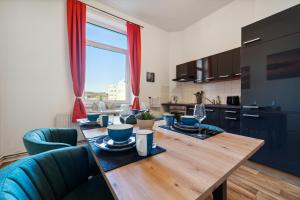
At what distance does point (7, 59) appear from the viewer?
2.09m

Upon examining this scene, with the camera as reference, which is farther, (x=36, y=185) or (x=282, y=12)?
(x=282, y=12)

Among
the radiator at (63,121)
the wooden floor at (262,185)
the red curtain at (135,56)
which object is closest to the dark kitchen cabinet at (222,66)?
the red curtain at (135,56)

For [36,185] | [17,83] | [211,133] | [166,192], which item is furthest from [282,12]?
[17,83]

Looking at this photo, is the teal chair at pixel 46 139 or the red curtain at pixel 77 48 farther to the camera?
the red curtain at pixel 77 48

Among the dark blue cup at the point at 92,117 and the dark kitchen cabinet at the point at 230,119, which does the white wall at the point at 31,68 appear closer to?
the dark blue cup at the point at 92,117

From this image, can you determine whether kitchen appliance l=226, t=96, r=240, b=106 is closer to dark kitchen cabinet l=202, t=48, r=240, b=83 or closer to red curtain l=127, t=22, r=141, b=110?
dark kitchen cabinet l=202, t=48, r=240, b=83

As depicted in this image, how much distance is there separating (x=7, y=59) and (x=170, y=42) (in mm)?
3710

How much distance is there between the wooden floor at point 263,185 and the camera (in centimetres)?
145

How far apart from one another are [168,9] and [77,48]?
2159 millimetres

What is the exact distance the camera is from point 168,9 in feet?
10.3

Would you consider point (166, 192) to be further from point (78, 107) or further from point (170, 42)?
point (170, 42)

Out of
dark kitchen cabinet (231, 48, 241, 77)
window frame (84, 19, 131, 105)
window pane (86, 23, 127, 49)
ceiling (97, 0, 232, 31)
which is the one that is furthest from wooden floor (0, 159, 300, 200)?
window pane (86, 23, 127, 49)

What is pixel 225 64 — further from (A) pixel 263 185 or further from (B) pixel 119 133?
(B) pixel 119 133

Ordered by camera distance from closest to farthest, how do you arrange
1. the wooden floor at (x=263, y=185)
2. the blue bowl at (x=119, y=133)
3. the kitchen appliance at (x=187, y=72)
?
the blue bowl at (x=119, y=133) → the wooden floor at (x=263, y=185) → the kitchen appliance at (x=187, y=72)
